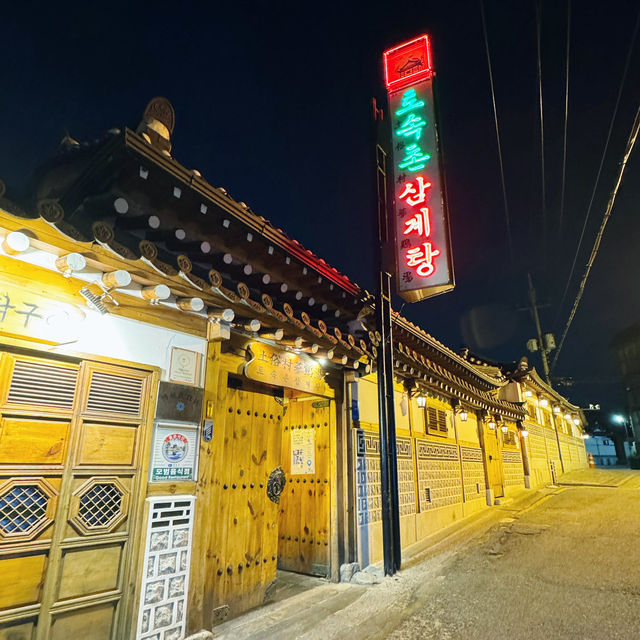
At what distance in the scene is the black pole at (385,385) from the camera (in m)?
7.21

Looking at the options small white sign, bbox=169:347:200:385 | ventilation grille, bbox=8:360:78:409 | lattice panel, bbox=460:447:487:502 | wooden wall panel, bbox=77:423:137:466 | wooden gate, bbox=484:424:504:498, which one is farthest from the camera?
wooden gate, bbox=484:424:504:498

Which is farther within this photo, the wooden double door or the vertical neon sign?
the vertical neon sign

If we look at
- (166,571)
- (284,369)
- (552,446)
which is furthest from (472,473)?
(552,446)

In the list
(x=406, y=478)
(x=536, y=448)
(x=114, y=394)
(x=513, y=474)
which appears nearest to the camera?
(x=114, y=394)

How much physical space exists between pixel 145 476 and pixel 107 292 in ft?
6.70

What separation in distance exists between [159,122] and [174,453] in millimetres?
4547

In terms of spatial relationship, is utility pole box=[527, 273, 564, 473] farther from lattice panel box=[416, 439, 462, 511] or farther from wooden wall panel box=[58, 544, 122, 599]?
wooden wall panel box=[58, 544, 122, 599]

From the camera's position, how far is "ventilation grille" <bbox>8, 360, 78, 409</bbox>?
3656mm

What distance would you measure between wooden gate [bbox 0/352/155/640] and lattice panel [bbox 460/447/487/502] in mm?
12044

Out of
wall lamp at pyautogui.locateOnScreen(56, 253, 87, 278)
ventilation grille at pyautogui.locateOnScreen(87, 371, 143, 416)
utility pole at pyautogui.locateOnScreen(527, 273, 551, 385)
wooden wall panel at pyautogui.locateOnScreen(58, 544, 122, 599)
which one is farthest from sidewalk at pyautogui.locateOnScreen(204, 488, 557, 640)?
utility pole at pyautogui.locateOnScreen(527, 273, 551, 385)

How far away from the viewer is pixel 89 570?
12.4 feet

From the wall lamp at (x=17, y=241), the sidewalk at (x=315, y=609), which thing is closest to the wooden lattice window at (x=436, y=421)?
the sidewalk at (x=315, y=609)

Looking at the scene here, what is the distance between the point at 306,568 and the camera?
7320 mm

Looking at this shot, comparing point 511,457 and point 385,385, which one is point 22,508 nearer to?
point 385,385
